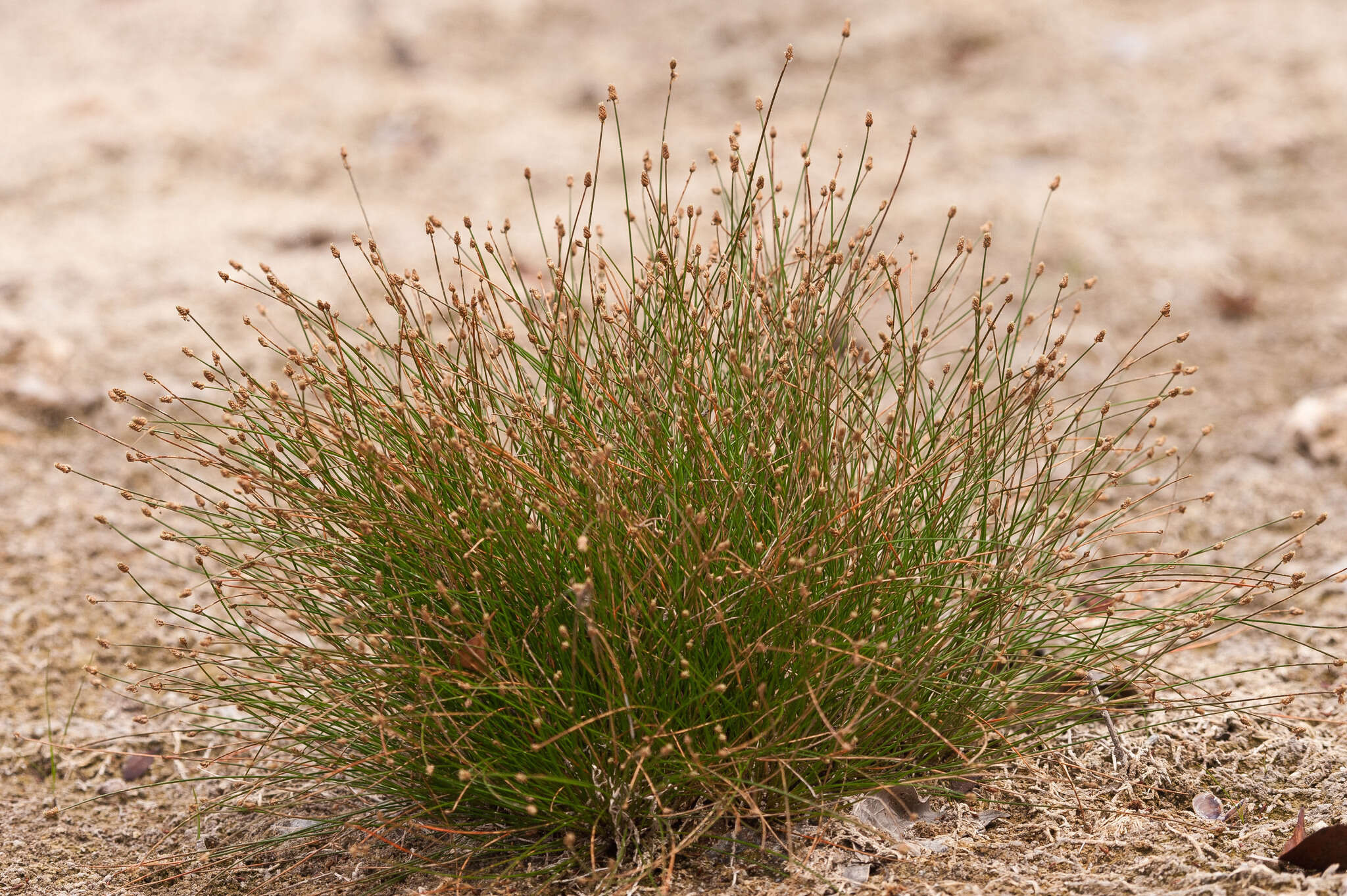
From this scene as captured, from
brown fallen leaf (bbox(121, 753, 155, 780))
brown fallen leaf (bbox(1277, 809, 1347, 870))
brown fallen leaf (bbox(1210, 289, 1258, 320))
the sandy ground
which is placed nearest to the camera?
brown fallen leaf (bbox(1277, 809, 1347, 870))

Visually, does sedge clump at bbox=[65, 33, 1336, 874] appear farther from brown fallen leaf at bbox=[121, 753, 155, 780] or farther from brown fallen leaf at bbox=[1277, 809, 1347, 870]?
brown fallen leaf at bbox=[121, 753, 155, 780]

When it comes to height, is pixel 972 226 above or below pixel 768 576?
above

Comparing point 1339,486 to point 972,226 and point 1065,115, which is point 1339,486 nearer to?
point 972,226

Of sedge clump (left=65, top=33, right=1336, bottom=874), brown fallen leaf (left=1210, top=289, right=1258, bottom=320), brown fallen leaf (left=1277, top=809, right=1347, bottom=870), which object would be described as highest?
sedge clump (left=65, top=33, right=1336, bottom=874)

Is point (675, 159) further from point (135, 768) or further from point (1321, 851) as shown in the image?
point (1321, 851)

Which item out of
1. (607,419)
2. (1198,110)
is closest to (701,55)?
(1198,110)

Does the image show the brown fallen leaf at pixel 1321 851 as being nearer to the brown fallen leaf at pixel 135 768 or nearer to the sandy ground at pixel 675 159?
the sandy ground at pixel 675 159

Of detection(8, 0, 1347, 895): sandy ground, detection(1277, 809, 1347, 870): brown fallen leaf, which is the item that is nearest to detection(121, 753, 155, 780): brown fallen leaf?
detection(8, 0, 1347, 895): sandy ground
